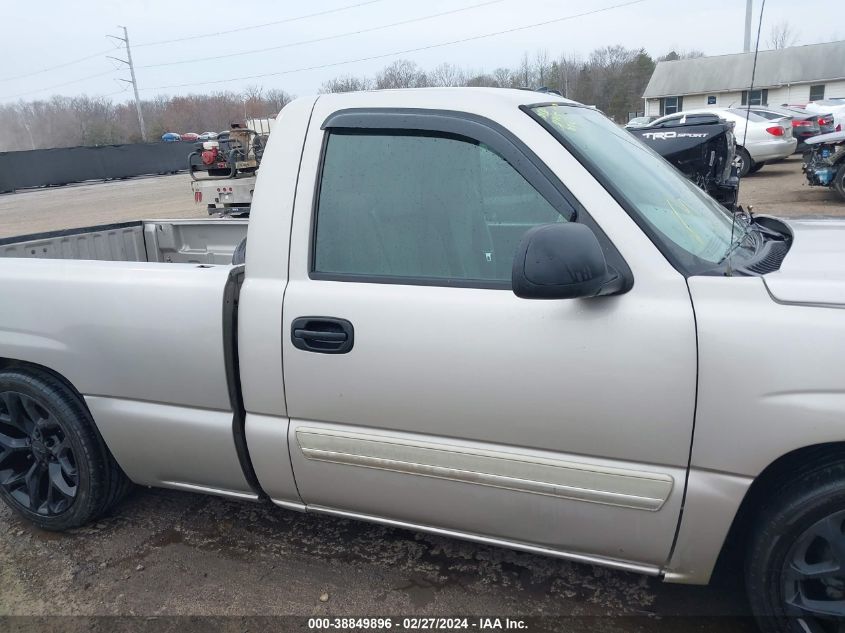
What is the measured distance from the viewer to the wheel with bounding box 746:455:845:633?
1962 mm

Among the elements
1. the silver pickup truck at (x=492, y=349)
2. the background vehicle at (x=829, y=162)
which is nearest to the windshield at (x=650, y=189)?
the silver pickup truck at (x=492, y=349)

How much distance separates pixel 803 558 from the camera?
207 centimetres

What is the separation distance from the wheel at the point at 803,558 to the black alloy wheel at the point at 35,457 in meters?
2.87

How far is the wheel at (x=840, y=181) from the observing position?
1120 centimetres

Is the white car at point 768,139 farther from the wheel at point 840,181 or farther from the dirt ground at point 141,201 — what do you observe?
the wheel at point 840,181

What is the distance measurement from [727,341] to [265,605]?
6.54 feet

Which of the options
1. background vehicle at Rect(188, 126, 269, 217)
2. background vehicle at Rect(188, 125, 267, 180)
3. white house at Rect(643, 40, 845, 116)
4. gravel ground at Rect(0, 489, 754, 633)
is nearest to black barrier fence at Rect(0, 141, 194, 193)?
background vehicle at Rect(188, 126, 269, 217)

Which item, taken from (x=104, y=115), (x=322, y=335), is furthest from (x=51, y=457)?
(x=104, y=115)

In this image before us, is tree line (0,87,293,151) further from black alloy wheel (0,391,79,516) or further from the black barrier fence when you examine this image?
black alloy wheel (0,391,79,516)

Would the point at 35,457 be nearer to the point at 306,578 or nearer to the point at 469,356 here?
the point at 306,578

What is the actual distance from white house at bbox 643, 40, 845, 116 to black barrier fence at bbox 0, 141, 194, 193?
120 feet

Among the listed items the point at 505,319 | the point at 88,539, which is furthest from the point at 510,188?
the point at 88,539

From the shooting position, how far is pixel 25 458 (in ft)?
11.0

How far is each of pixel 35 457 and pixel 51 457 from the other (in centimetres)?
9
